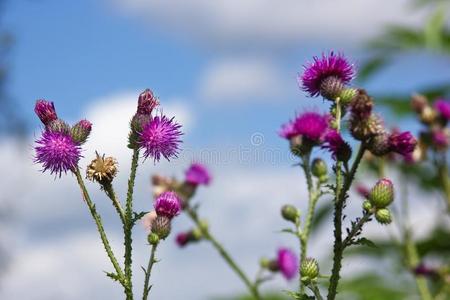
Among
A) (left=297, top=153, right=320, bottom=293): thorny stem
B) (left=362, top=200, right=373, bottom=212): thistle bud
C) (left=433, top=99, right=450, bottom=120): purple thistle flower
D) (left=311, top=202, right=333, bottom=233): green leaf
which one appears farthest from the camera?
(left=311, top=202, right=333, bottom=233): green leaf

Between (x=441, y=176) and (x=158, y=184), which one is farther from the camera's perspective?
(x=441, y=176)

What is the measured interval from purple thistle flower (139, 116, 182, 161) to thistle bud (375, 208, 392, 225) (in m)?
0.80

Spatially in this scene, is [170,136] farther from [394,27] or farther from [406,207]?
[394,27]

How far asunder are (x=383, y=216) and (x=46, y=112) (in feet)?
4.08

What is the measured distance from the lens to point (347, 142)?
9.80 ft

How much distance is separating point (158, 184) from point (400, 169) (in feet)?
8.36

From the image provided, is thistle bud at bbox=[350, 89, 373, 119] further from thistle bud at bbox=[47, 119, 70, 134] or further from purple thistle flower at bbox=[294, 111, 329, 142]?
thistle bud at bbox=[47, 119, 70, 134]

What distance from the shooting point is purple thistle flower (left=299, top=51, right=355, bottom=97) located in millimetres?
3092

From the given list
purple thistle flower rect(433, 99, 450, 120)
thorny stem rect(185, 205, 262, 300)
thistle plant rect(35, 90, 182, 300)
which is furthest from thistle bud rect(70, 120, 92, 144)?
purple thistle flower rect(433, 99, 450, 120)

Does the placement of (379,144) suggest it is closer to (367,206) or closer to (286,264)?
(367,206)

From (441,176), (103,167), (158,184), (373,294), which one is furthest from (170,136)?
(373,294)

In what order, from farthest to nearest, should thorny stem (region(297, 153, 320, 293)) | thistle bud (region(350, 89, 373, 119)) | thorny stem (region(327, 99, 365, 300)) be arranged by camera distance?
thorny stem (region(297, 153, 320, 293)) < thistle bud (region(350, 89, 373, 119)) < thorny stem (region(327, 99, 365, 300))

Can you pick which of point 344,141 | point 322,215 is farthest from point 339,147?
point 322,215

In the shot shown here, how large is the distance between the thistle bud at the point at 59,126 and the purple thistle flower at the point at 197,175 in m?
2.57
